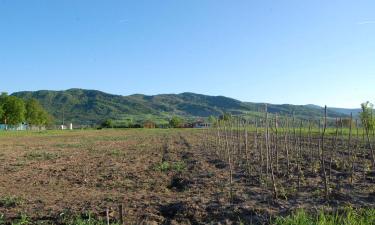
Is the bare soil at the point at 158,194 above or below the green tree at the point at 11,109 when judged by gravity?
below

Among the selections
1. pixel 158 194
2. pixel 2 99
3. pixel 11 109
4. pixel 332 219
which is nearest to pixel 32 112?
pixel 2 99

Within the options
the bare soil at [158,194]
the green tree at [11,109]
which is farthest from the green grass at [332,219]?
the green tree at [11,109]

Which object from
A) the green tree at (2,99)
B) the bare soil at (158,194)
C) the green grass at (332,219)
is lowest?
the bare soil at (158,194)

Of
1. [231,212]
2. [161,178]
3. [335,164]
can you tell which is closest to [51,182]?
[161,178]

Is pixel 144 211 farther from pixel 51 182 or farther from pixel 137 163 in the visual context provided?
pixel 137 163

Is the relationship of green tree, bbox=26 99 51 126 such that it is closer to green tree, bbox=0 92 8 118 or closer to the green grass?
green tree, bbox=0 92 8 118

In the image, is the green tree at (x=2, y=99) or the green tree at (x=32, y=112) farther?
the green tree at (x=32, y=112)

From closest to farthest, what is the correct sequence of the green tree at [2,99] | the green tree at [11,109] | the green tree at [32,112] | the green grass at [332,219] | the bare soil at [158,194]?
the green grass at [332,219]
the bare soil at [158,194]
the green tree at [2,99]
the green tree at [11,109]
the green tree at [32,112]

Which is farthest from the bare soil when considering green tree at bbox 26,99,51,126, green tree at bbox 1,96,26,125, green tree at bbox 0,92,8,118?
green tree at bbox 26,99,51,126

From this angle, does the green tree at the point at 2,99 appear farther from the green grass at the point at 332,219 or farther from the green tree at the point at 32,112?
the green grass at the point at 332,219

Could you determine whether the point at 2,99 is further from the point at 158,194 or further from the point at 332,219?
the point at 332,219

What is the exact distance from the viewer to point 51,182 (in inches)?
550

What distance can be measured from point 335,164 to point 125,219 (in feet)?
36.0

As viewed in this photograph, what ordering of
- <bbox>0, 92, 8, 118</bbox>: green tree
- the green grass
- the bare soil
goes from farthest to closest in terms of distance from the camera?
<bbox>0, 92, 8, 118</bbox>: green tree < the bare soil < the green grass
